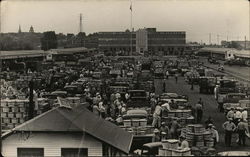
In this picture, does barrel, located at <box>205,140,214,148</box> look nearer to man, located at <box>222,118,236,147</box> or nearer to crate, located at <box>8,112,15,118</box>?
man, located at <box>222,118,236,147</box>

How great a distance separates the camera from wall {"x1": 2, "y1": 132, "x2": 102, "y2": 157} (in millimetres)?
11812

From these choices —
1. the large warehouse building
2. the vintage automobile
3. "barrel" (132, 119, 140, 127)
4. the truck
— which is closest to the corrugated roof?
"barrel" (132, 119, 140, 127)

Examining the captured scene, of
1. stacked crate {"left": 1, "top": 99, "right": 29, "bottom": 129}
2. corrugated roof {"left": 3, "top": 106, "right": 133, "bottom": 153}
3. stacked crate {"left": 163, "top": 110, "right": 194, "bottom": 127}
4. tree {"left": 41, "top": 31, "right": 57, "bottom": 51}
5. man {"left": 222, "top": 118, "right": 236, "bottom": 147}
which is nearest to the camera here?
corrugated roof {"left": 3, "top": 106, "right": 133, "bottom": 153}

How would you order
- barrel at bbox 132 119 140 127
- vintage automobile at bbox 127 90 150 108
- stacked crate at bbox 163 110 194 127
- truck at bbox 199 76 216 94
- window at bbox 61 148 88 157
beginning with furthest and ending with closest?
truck at bbox 199 76 216 94 < vintage automobile at bbox 127 90 150 108 < stacked crate at bbox 163 110 194 127 < barrel at bbox 132 119 140 127 < window at bbox 61 148 88 157

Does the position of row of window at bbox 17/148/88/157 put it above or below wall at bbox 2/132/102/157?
below

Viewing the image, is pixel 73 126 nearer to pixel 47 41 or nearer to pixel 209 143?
pixel 209 143

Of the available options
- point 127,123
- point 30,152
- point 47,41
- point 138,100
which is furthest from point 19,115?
point 47,41

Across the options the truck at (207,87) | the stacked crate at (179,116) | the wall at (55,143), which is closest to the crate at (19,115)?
the wall at (55,143)

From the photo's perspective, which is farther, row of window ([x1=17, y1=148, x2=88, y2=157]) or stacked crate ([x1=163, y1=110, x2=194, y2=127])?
stacked crate ([x1=163, y1=110, x2=194, y2=127])

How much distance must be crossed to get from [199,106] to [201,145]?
5635mm

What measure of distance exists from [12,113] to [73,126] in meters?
6.67

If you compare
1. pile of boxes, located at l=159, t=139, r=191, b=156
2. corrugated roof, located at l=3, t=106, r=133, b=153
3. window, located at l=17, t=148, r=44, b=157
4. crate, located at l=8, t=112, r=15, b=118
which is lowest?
pile of boxes, located at l=159, t=139, r=191, b=156

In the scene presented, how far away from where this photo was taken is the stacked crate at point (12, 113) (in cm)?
1732

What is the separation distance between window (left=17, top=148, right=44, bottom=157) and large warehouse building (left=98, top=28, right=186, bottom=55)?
124 m
